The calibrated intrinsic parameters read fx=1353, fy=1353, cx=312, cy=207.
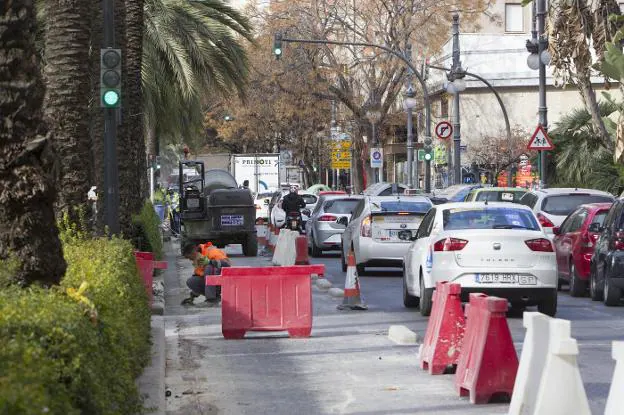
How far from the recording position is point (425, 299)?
1772 cm

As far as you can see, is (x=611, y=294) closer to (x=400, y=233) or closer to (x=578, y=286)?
(x=578, y=286)

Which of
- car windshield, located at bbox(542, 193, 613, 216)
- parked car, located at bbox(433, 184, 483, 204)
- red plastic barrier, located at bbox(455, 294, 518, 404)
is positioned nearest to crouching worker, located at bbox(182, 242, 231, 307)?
car windshield, located at bbox(542, 193, 613, 216)

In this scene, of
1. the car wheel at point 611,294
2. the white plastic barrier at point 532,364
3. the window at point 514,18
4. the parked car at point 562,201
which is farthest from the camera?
the window at point 514,18

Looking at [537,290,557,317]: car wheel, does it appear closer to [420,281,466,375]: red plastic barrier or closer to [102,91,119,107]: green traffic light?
[420,281,466,375]: red plastic barrier

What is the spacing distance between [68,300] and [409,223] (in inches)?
721

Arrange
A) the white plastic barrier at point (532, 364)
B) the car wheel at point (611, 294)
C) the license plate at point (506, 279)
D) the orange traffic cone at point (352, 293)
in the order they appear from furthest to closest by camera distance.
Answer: the car wheel at point (611, 294)
the orange traffic cone at point (352, 293)
the license plate at point (506, 279)
the white plastic barrier at point (532, 364)

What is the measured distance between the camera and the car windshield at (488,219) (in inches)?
690

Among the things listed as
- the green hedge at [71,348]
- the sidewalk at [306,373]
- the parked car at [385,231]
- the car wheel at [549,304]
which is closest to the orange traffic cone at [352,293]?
the sidewalk at [306,373]

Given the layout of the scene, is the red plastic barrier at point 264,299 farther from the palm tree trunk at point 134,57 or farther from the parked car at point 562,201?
the parked car at point 562,201

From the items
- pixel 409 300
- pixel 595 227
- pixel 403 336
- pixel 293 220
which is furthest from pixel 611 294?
pixel 293 220

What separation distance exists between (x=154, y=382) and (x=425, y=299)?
7677 mm

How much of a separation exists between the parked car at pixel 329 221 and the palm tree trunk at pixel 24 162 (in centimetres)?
2318

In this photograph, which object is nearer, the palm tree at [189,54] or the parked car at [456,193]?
the palm tree at [189,54]

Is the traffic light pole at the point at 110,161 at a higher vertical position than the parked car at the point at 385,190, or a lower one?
higher
